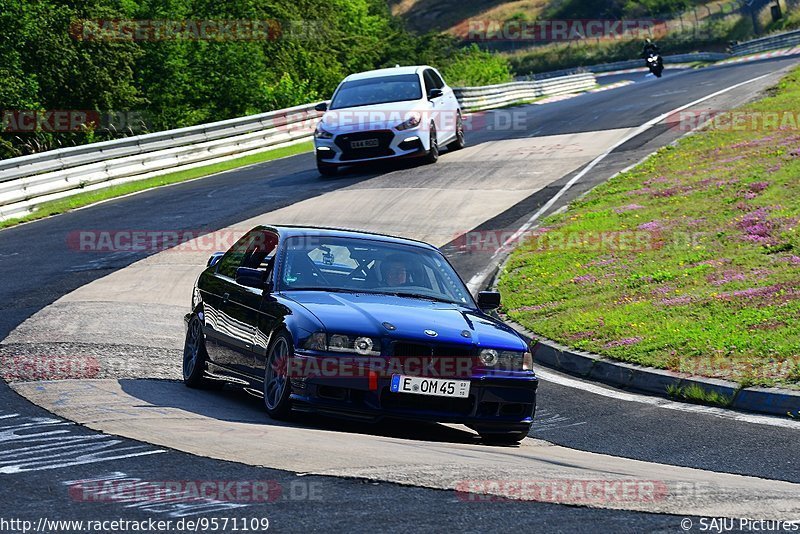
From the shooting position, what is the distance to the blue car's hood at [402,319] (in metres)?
8.28

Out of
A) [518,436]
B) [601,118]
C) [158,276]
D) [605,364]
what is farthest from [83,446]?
[601,118]

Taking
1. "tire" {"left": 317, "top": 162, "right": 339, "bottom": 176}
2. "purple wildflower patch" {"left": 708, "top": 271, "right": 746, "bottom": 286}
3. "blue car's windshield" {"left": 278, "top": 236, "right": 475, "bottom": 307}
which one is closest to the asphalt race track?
"blue car's windshield" {"left": 278, "top": 236, "right": 475, "bottom": 307}

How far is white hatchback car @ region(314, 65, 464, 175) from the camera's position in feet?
83.5

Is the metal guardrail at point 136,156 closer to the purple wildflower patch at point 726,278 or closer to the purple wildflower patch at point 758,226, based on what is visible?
the purple wildflower patch at point 758,226

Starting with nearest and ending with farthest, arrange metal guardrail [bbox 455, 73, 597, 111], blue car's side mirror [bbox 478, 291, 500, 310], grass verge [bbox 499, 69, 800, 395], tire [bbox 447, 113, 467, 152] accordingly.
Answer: blue car's side mirror [bbox 478, 291, 500, 310]
grass verge [bbox 499, 69, 800, 395]
tire [bbox 447, 113, 467, 152]
metal guardrail [bbox 455, 73, 597, 111]

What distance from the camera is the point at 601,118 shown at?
3441cm

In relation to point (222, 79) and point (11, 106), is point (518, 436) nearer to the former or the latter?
point (11, 106)

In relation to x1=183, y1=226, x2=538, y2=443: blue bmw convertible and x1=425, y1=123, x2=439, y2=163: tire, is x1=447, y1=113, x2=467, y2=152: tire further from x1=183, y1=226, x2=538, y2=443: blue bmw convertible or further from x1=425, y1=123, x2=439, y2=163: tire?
x1=183, y1=226, x2=538, y2=443: blue bmw convertible

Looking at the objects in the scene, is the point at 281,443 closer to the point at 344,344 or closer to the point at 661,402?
the point at 344,344

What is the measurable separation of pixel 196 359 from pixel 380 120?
51.7 ft

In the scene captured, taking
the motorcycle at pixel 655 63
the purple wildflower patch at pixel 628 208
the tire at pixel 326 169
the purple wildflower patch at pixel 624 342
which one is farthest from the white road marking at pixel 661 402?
the motorcycle at pixel 655 63

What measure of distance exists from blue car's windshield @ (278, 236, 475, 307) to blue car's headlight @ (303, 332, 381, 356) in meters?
1.05

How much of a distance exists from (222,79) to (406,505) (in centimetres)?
4038

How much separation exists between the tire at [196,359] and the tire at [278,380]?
1.45 meters
